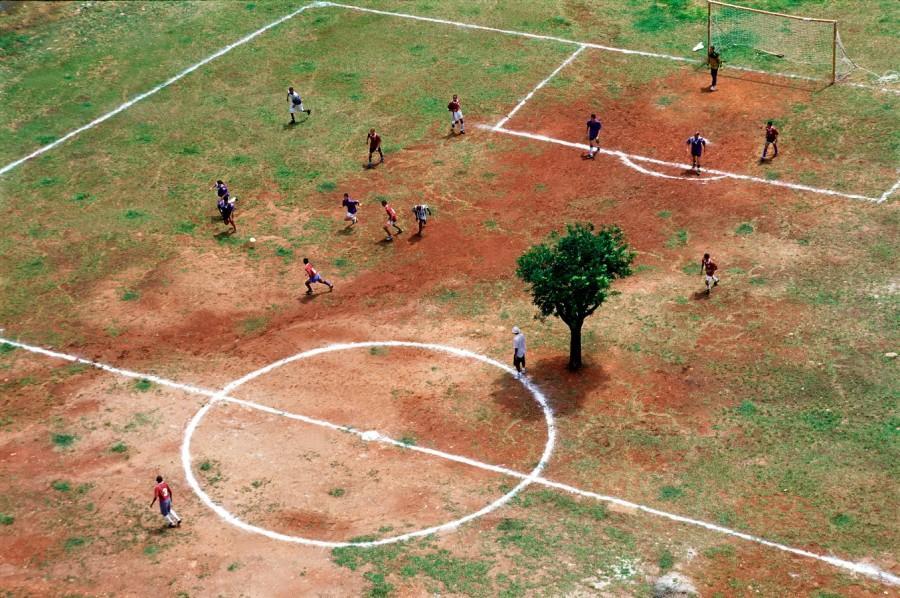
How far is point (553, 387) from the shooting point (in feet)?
127

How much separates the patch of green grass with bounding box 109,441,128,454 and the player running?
1291 centimetres

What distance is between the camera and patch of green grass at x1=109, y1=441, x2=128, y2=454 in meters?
37.3

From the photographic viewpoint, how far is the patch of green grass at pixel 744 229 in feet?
149

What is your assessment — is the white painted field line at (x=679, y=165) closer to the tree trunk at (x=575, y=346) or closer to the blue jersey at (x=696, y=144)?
the blue jersey at (x=696, y=144)

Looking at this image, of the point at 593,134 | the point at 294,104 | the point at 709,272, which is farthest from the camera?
the point at 294,104

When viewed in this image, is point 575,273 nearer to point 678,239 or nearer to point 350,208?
point 678,239

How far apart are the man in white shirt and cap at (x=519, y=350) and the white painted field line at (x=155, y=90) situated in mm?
26637

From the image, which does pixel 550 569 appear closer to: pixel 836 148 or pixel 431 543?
pixel 431 543

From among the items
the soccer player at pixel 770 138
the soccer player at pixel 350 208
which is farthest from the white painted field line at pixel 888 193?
the soccer player at pixel 350 208

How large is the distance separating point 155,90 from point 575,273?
29.9m

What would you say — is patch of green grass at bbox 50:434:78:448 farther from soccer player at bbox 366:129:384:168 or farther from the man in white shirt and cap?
soccer player at bbox 366:129:384:168

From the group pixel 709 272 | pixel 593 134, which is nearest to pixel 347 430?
pixel 709 272

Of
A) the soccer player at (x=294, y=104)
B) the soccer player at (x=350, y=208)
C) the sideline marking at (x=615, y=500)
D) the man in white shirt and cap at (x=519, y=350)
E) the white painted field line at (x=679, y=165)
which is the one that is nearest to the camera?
the sideline marking at (x=615, y=500)

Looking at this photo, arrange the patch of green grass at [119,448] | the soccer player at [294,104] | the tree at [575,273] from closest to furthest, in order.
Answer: the patch of green grass at [119,448]
the tree at [575,273]
the soccer player at [294,104]
